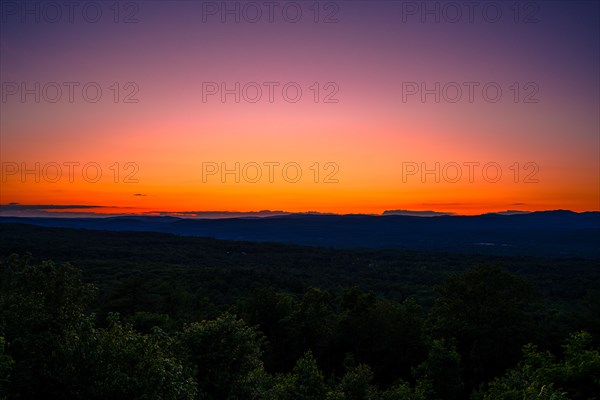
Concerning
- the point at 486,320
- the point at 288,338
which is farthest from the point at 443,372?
the point at 288,338

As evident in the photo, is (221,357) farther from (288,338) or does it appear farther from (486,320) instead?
(486,320)

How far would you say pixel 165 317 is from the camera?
43.8 m

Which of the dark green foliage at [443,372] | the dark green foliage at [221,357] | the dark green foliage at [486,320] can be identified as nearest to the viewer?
the dark green foliage at [221,357]

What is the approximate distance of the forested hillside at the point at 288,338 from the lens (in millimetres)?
16531

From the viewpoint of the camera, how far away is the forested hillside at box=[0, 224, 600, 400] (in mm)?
16531

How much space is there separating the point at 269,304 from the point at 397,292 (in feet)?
173

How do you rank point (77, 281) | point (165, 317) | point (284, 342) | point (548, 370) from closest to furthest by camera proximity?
point (77, 281) → point (548, 370) → point (165, 317) → point (284, 342)

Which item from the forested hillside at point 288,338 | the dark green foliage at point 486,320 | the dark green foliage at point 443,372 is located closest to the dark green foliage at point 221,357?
the forested hillside at point 288,338

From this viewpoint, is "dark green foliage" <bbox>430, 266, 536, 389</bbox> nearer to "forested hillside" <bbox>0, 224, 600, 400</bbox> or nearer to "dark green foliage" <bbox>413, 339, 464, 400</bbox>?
"forested hillside" <bbox>0, 224, 600, 400</bbox>

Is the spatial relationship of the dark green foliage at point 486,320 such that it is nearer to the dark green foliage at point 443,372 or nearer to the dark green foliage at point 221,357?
the dark green foliage at point 443,372

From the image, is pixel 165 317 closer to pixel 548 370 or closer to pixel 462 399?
pixel 462 399

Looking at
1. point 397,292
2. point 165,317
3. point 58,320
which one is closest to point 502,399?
point 58,320

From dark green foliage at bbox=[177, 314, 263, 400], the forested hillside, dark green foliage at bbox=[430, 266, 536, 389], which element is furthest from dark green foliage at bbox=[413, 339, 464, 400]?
dark green foliage at bbox=[177, 314, 263, 400]

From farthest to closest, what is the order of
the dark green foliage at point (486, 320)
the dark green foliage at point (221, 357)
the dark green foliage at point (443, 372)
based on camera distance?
the dark green foliage at point (486, 320) < the dark green foliage at point (443, 372) < the dark green foliage at point (221, 357)
